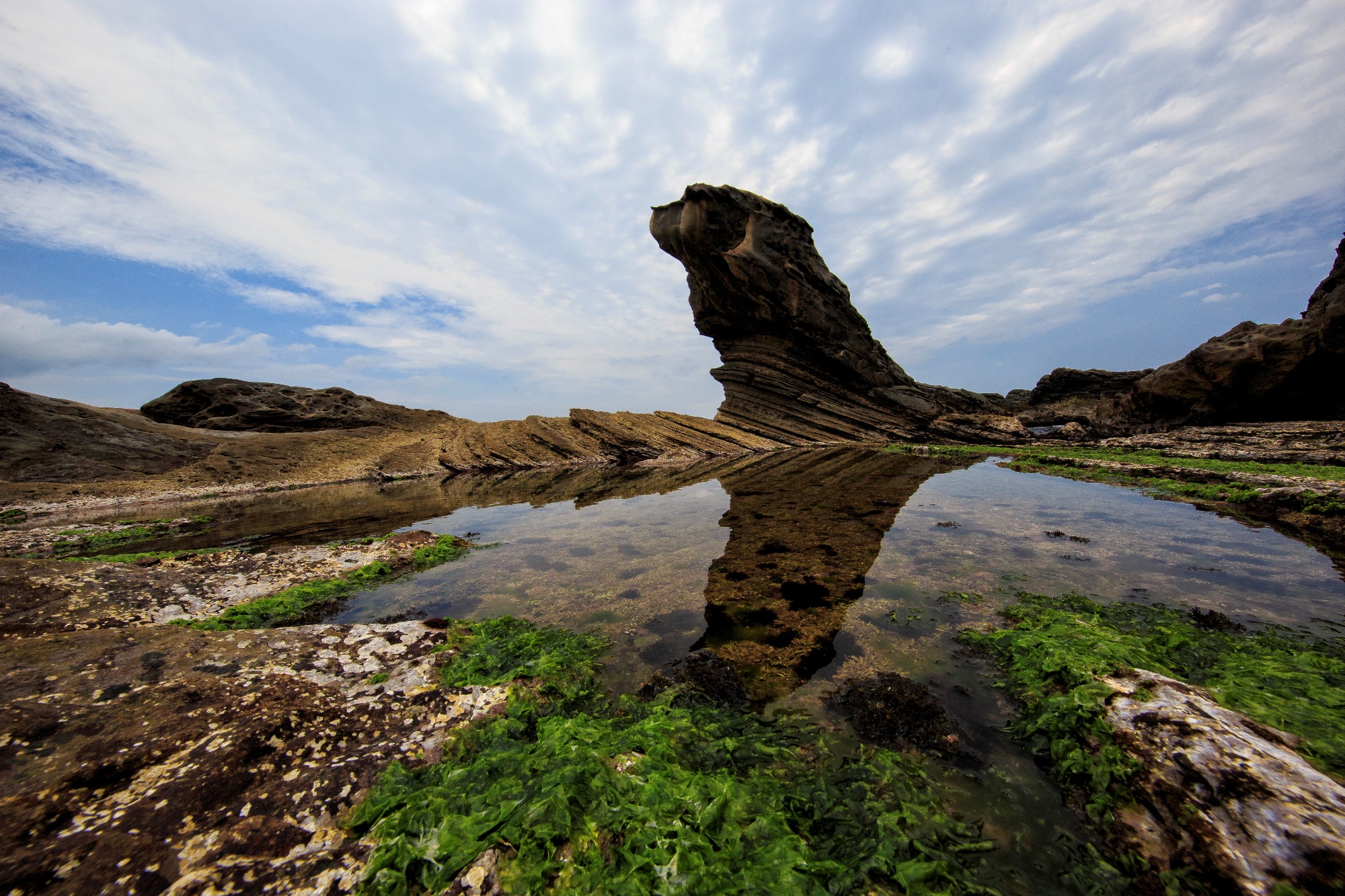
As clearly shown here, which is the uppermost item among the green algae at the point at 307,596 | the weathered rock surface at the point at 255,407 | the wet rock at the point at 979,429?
the weathered rock surface at the point at 255,407

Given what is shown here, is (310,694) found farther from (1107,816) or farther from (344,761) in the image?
(1107,816)

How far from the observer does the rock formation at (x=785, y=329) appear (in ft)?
117

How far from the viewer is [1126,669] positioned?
398 centimetres

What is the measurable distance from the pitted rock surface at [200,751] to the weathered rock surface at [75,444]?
32379 millimetres

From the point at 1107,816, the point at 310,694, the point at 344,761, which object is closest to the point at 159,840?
the point at 344,761

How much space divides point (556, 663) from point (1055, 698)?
484 cm

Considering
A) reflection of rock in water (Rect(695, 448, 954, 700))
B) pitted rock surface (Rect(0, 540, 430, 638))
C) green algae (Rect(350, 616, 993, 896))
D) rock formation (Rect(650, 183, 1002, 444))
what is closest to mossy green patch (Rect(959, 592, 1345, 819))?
green algae (Rect(350, 616, 993, 896))

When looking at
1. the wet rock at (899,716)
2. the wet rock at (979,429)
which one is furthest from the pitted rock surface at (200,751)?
the wet rock at (979,429)

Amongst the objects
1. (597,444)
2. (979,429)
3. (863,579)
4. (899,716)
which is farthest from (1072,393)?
(899,716)

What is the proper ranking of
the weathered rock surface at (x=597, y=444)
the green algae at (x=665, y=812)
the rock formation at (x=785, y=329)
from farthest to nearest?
the rock formation at (x=785, y=329)
the weathered rock surface at (x=597, y=444)
the green algae at (x=665, y=812)

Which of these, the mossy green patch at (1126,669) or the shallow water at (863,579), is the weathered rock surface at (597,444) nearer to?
the shallow water at (863,579)

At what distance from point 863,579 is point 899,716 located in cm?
358

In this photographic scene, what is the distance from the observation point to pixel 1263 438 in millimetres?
20625

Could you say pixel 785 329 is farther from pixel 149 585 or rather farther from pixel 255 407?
pixel 255 407
